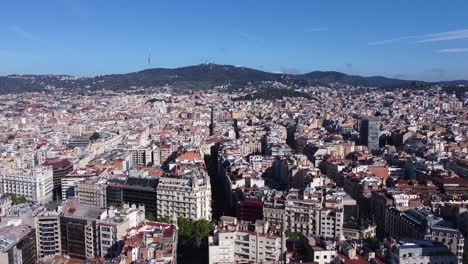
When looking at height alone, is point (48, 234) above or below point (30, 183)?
below

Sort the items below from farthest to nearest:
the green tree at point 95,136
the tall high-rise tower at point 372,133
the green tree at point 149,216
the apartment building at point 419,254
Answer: the green tree at point 95,136 → the tall high-rise tower at point 372,133 → the green tree at point 149,216 → the apartment building at point 419,254

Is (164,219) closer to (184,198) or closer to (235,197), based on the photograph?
(184,198)

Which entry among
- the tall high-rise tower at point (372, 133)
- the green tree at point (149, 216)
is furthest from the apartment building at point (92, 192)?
the tall high-rise tower at point (372, 133)

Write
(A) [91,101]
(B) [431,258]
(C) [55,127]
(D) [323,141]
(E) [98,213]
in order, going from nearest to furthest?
(B) [431,258], (E) [98,213], (D) [323,141], (C) [55,127], (A) [91,101]

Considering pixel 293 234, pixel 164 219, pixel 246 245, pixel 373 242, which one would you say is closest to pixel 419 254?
pixel 373 242

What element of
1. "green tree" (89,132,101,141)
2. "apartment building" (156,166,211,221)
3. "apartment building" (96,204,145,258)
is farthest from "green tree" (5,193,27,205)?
"green tree" (89,132,101,141)

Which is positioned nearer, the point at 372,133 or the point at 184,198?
the point at 184,198

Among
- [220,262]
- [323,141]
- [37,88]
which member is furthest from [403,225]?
[37,88]

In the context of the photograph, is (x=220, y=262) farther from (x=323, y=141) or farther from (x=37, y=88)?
(x=37, y=88)

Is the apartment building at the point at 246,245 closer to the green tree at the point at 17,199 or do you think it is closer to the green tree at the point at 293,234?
the green tree at the point at 293,234
